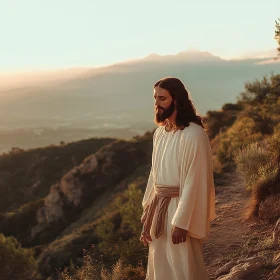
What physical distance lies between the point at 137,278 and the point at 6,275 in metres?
12.2

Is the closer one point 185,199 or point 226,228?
point 185,199

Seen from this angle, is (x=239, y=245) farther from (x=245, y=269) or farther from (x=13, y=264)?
(x=13, y=264)

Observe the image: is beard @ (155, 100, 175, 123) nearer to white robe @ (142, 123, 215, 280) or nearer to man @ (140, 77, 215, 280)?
man @ (140, 77, 215, 280)

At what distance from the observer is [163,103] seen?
2.96m

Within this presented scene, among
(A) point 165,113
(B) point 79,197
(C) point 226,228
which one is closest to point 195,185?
(A) point 165,113

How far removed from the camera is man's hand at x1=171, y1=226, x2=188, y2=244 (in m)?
2.83

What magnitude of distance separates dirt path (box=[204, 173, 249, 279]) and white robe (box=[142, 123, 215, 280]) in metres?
1.48

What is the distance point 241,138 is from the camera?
13891mm

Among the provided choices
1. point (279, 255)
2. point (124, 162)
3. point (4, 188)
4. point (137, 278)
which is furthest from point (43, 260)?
point (4, 188)

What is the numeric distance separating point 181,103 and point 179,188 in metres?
0.65

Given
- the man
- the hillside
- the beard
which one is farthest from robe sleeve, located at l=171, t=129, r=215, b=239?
the hillside

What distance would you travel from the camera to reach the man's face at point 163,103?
294 cm

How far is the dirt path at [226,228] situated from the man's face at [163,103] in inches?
87.9

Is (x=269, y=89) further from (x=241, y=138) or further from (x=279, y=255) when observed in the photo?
(x=279, y=255)
